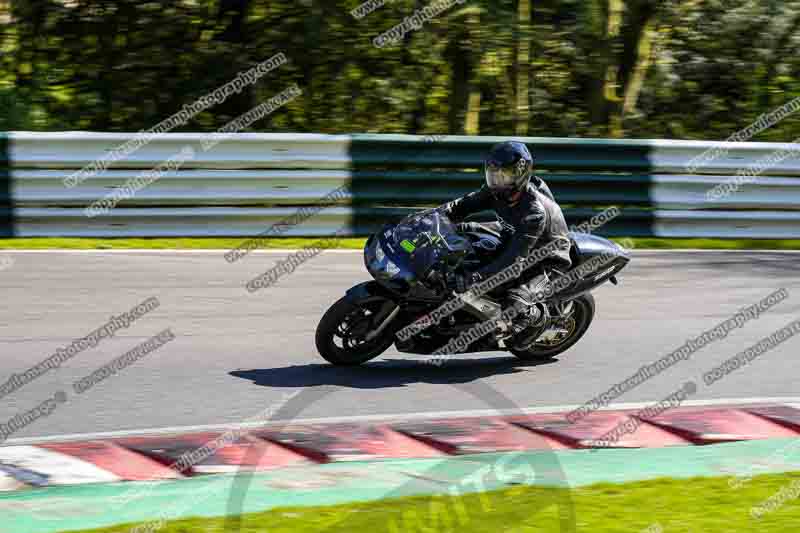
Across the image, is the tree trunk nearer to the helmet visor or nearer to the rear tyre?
the rear tyre

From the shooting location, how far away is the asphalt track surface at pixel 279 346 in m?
8.16

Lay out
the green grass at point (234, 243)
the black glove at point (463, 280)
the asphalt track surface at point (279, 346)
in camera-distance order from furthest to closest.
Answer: the green grass at point (234, 243), the black glove at point (463, 280), the asphalt track surface at point (279, 346)

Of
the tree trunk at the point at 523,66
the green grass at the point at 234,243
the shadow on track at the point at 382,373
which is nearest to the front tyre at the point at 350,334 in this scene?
the shadow on track at the point at 382,373

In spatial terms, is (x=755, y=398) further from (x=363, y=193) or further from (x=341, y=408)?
(x=363, y=193)

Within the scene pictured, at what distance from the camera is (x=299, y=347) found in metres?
9.63

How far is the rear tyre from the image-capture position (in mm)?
9516

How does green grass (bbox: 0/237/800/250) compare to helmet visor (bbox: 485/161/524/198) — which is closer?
helmet visor (bbox: 485/161/524/198)

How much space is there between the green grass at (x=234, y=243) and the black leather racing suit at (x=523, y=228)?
4.55 meters

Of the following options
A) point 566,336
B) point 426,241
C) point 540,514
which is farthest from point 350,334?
point 540,514

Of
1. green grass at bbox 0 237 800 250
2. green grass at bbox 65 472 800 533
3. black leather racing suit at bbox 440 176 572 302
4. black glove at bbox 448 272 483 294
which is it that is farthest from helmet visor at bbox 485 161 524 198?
green grass at bbox 0 237 800 250

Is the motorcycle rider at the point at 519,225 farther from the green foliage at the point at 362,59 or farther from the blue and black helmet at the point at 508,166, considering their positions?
the green foliage at the point at 362,59

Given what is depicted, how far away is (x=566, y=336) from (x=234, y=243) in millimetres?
4997

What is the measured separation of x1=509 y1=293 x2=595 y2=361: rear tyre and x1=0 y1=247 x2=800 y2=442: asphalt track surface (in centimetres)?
10

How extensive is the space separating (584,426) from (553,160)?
7.14 metres
